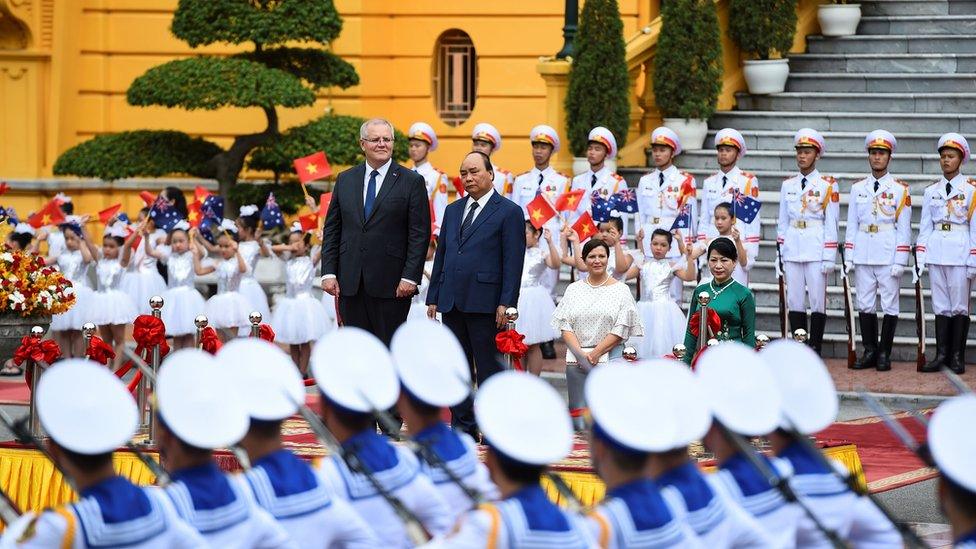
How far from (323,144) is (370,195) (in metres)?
7.81

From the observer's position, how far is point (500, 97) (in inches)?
837

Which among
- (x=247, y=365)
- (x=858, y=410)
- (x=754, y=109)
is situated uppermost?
(x=754, y=109)

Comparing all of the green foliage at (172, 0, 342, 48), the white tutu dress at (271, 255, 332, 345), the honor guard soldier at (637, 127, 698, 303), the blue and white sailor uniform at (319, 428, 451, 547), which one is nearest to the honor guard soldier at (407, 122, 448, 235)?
the white tutu dress at (271, 255, 332, 345)

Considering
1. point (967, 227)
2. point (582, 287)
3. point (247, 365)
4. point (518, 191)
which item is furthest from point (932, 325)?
point (247, 365)

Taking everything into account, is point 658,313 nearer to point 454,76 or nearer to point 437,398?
point 454,76

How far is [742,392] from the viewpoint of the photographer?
5934 mm

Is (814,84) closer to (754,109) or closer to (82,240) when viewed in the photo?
(754,109)

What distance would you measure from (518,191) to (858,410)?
445 centimetres

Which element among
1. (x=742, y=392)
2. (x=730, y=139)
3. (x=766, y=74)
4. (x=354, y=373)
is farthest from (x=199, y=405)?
(x=766, y=74)

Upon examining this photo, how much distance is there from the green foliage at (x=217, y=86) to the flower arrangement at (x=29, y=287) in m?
5.70

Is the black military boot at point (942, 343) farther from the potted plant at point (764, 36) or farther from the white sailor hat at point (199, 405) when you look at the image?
the white sailor hat at point (199, 405)

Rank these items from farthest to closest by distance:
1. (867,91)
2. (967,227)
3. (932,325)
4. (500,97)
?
(500,97), (867,91), (932,325), (967,227)

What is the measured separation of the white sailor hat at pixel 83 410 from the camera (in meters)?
5.46

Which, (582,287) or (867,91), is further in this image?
(867,91)
